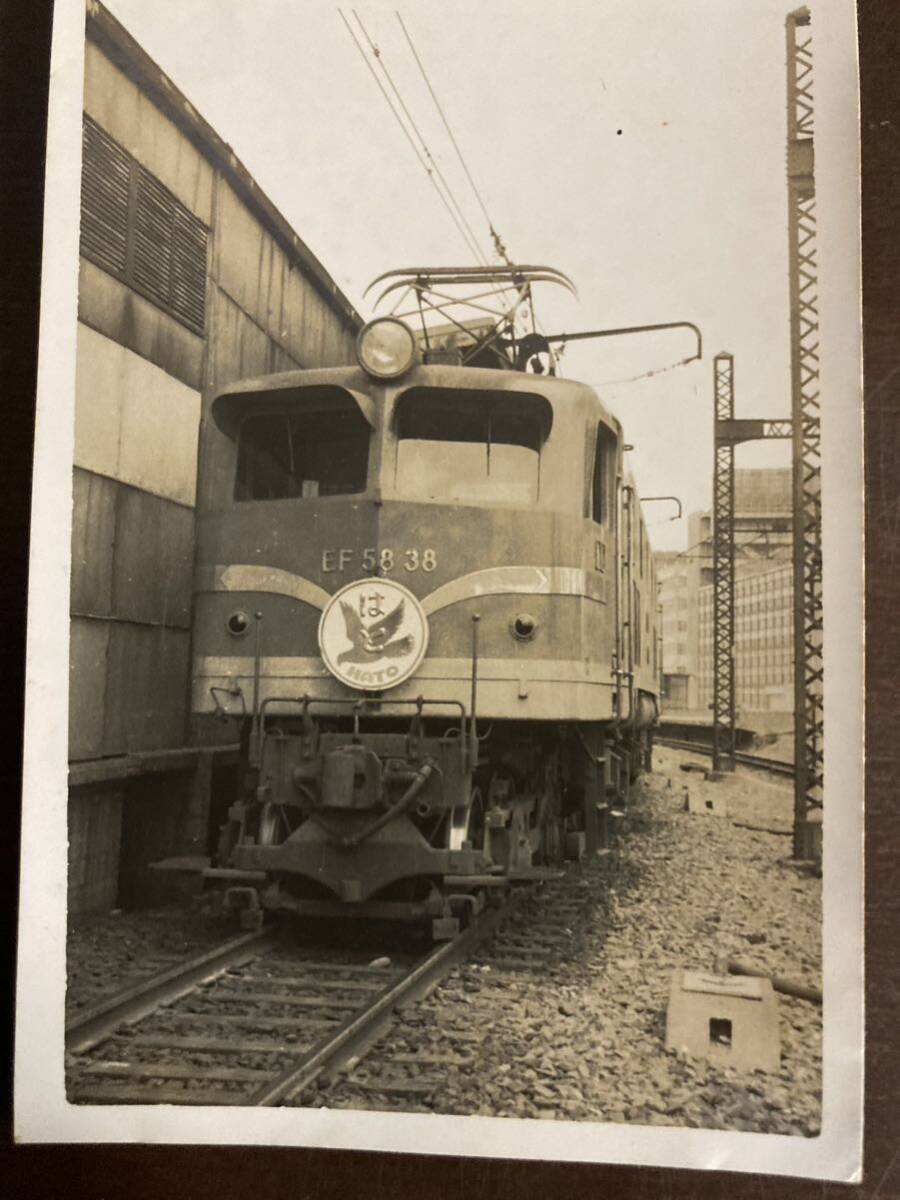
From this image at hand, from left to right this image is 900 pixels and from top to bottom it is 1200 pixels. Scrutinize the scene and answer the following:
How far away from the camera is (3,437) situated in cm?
285

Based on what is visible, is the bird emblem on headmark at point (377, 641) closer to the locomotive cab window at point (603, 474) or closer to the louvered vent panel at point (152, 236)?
the locomotive cab window at point (603, 474)

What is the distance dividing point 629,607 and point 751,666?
2111 millimetres

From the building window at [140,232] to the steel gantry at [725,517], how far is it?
6.84ft

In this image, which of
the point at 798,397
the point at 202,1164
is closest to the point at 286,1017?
the point at 202,1164

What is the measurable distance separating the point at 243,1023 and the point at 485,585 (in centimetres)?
200

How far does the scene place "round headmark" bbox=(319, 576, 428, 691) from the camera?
154 inches

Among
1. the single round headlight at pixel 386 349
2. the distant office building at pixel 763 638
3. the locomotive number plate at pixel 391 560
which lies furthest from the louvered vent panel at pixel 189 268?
the distant office building at pixel 763 638

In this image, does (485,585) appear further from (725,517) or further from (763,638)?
(763,638)

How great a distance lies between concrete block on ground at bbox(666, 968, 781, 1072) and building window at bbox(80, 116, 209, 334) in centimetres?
295

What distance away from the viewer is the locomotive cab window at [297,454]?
453cm

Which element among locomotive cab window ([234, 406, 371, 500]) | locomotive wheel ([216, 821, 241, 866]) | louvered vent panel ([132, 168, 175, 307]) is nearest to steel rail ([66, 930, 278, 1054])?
locomotive wheel ([216, 821, 241, 866])

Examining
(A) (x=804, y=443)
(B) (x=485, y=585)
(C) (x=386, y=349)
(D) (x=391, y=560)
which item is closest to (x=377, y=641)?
(D) (x=391, y=560)

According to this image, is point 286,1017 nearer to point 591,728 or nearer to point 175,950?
point 175,950

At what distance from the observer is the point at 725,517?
9.96 ft
